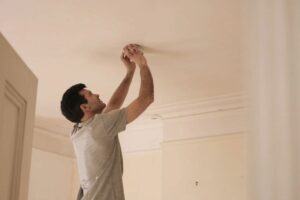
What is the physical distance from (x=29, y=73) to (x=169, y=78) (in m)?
1.43

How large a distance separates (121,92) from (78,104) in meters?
0.30

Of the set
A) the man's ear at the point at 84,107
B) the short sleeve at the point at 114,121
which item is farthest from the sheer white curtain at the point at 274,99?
the man's ear at the point at 84,107

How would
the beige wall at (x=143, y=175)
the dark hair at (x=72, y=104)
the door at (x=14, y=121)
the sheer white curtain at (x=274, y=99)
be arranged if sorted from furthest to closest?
the beige wall at (x=143, y=175) → the dark hair at (x=72, y=104) → the door at (x=14, y=121) → the sheer white curtain at (x=274, y=99)

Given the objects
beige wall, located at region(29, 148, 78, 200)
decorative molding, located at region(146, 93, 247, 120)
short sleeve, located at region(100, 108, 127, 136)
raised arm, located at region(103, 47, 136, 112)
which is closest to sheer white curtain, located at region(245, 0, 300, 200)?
short sleeve, located at region(100, 108, 127, 136)

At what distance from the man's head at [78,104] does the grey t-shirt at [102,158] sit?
0.59 feet

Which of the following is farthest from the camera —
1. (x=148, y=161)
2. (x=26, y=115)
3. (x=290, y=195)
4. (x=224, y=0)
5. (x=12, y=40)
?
(x=148, y=161)

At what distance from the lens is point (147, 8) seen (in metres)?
2.22

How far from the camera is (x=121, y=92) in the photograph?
8.45 ft

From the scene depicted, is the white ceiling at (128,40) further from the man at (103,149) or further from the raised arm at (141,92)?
the man at (103,149)

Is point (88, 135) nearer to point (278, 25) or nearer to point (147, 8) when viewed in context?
point (147, 8)

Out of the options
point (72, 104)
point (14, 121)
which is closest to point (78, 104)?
point (72, 104)

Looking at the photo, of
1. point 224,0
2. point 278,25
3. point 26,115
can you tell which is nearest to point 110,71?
point 224,0

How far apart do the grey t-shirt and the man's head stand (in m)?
0.18

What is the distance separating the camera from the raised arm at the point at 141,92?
2.17 meters
